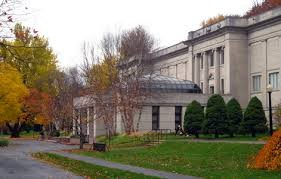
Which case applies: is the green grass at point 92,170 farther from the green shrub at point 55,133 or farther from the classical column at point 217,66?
the green shrub at point 55,133

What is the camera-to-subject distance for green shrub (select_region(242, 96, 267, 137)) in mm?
47594

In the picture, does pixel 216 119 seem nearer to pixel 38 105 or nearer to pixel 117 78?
pixel 117 78

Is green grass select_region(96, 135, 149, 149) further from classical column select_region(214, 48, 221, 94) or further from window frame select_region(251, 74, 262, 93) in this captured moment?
classical column select_region(214, 48, 221, 94)

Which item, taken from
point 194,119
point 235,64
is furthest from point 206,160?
point 235,64

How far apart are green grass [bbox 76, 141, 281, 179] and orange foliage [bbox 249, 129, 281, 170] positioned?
0.61 metres

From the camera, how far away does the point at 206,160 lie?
27.9 meters

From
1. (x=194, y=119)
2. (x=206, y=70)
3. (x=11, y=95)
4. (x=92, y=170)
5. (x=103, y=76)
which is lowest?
(x=92, y=170)

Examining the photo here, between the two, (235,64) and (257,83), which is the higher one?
(235,64)

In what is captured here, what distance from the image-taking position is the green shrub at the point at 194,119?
51.1 meters

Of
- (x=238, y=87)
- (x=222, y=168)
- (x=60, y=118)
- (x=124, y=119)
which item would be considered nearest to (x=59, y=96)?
(x=60, y=118)

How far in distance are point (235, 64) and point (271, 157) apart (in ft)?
162

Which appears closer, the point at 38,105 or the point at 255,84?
the point at 255,84

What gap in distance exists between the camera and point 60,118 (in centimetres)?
7906

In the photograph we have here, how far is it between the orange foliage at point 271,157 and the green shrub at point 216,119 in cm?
2578
